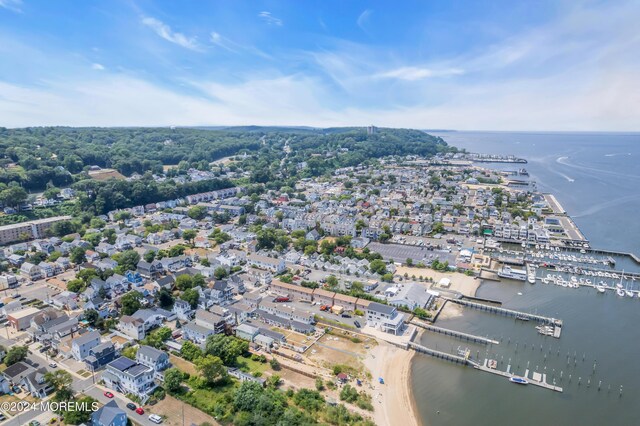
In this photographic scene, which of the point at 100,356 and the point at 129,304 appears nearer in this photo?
the point at 100,356

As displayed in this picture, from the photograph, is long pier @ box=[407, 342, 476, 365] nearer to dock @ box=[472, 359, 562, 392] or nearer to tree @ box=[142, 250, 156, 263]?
dock @ box=[472, 359, 562, 392]

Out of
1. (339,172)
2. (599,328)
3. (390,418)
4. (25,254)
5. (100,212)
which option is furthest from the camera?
(339,172)

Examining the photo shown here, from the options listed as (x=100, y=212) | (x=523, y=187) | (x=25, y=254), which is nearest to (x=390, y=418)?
(x=25, y=254)

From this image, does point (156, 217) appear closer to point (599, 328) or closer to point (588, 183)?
point (599, 328)

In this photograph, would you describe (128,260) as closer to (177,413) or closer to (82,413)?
(82,413)

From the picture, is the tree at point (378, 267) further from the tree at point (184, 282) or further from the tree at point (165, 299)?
the tree at point (165, 299)

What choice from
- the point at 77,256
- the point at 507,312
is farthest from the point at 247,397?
the point at 77,256

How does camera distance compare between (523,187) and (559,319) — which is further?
(523,187)
